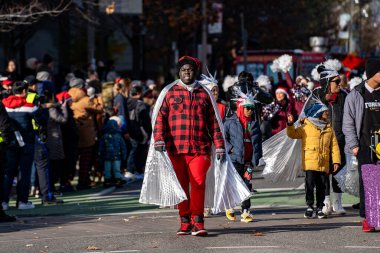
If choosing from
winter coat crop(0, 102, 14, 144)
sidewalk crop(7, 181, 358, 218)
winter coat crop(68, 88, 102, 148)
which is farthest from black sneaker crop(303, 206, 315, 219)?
winter coat crop(68, 88, 102, 148)

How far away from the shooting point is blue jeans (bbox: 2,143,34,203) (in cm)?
1706

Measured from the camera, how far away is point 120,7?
1422 inches

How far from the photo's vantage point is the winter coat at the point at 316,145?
15070mm

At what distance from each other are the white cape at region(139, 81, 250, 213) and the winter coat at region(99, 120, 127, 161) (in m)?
8.18

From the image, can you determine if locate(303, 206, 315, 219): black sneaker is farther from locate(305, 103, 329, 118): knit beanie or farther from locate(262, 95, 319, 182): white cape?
locate(305, 103, 329, 118): knit beanie

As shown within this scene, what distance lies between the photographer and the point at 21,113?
56.4ft

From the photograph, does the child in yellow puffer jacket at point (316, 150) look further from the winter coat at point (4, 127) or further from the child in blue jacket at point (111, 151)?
the child in blue jacket at point (111, 151)

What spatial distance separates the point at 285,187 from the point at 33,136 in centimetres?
482

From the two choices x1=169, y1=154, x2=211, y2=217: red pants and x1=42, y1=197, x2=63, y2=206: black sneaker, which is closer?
x1=169, y1=154, x2=211, y2=217: red pants

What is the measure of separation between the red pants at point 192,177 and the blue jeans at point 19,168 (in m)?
4.29

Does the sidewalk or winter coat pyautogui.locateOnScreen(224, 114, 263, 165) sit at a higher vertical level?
A: winter coat pyautogui.locateOnScreen(224, 114, 263, 165)

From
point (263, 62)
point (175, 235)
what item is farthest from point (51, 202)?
point (263, 62)

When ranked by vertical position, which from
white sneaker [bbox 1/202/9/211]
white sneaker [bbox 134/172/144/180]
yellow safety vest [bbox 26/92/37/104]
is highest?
yellow safety vest [bbox 26/92/37/104]

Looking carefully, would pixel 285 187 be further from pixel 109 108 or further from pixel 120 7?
pixel 120 7
